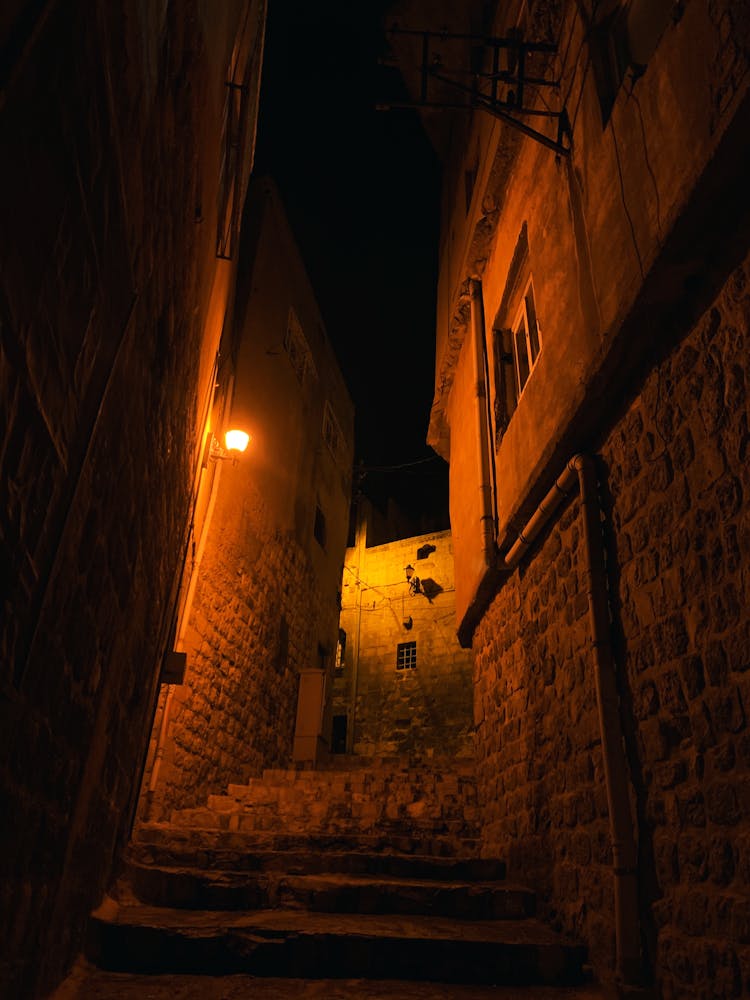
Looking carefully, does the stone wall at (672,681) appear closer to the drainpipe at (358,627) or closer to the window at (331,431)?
the window at (331,431)

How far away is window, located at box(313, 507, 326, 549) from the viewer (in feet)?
44.3

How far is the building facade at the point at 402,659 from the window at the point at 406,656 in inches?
1.2

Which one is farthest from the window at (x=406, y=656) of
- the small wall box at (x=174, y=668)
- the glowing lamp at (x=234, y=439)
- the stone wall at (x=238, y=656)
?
the small wall box at (x=174, y=668)

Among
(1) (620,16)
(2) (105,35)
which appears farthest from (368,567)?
(2) (105,35)

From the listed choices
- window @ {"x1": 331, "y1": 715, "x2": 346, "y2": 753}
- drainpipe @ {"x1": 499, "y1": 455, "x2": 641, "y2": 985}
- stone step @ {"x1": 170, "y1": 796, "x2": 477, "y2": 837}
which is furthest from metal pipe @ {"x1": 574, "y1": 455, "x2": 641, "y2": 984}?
window @ {"x1": 331, "y1": 715, "x2": 346, "y2": 753}

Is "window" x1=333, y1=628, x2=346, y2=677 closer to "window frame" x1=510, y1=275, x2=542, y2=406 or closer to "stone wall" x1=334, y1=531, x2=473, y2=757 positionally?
"stone wall" x1=334, y1=531, x2=473, y2=757

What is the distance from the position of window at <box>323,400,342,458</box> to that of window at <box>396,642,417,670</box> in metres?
8.06

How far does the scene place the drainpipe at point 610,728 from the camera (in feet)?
10.0

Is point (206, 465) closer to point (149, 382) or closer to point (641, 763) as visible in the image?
point (149, 382)

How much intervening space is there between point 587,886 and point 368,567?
61.8 ft

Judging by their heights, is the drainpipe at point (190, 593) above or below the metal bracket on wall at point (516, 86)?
below

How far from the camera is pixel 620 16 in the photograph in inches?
186

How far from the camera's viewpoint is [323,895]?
14.2 ft

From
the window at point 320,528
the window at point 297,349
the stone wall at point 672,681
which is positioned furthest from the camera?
the window at point 320,528
